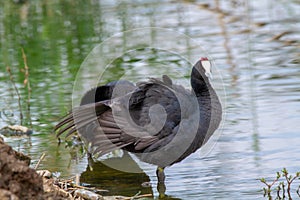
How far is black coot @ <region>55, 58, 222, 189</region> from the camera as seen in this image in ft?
19.6

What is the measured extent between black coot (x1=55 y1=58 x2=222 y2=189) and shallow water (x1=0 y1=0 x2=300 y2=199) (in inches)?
11.3

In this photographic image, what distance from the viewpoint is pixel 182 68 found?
9.69 m

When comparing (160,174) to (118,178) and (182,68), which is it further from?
(182,68)

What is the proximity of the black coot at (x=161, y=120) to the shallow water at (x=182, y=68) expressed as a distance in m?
0.29

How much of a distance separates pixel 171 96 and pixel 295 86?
2.81 metres

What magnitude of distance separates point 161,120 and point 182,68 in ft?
11.9

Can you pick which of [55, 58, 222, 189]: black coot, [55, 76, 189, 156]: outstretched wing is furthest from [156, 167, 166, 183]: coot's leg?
[55, 76, 189, 156]: outstretched wing

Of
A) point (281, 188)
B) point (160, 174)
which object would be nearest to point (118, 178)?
point (160, 174)

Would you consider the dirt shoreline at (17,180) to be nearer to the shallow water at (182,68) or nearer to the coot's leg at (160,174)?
the shallow water at (182,68)

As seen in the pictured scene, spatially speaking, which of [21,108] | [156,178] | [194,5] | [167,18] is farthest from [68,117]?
[194,5]

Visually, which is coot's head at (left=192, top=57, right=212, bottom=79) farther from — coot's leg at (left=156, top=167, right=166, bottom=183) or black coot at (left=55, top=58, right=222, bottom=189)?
coot's leg at (left=156, top=167, right=166, bottom=183)

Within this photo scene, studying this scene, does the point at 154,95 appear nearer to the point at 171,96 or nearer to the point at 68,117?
the point at 171,96

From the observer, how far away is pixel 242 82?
29.5 ft

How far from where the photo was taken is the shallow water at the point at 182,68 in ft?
20.8
